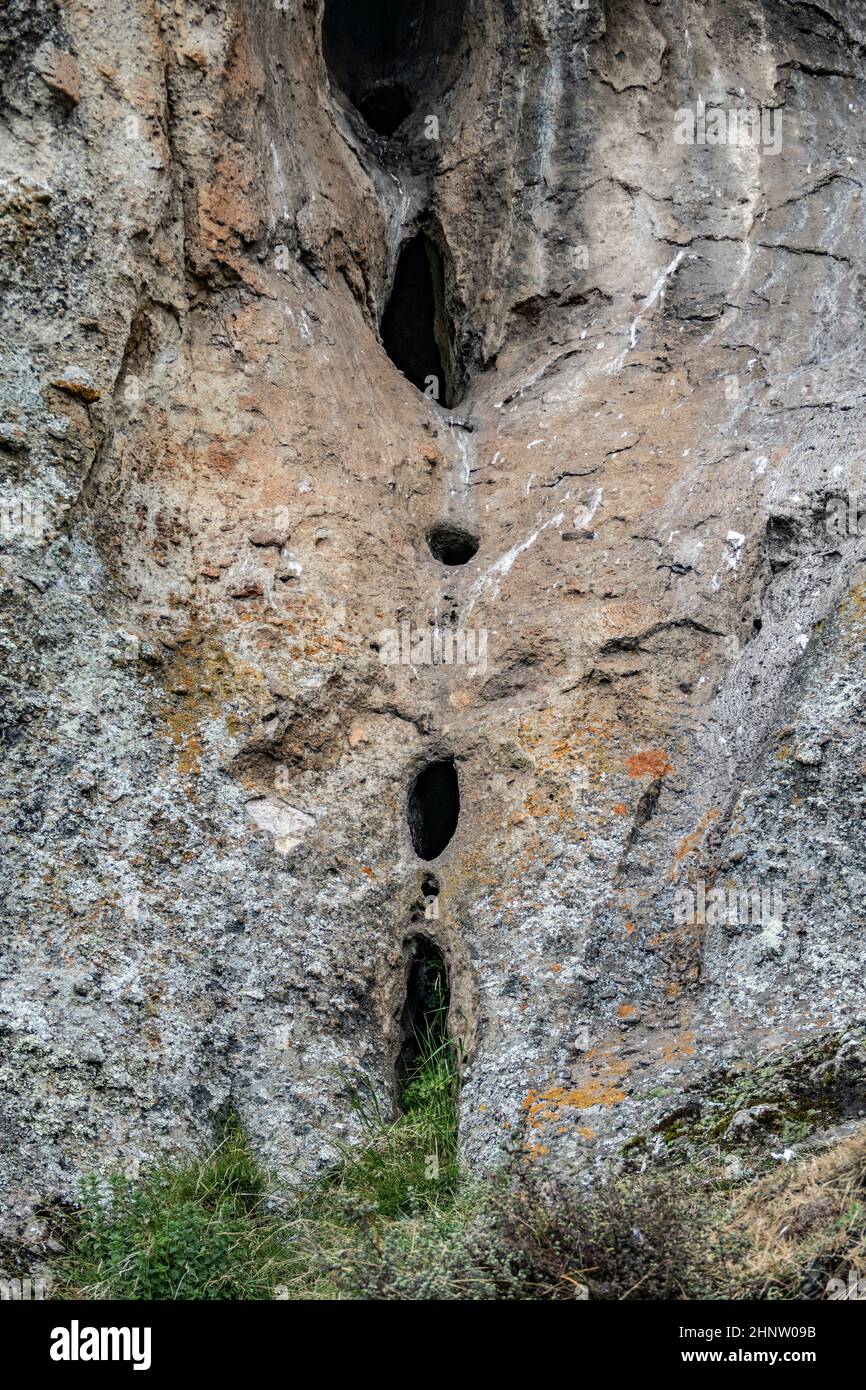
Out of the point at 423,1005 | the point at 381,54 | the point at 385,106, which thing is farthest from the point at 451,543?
the point at 381,54

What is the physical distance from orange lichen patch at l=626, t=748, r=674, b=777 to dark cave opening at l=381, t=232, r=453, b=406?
2844 millimetres

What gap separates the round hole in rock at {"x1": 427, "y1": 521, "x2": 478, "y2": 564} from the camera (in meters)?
6.95

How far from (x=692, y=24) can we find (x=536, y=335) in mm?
1875

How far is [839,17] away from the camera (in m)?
7.46

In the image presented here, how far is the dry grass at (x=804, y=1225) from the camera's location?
3.87 meters

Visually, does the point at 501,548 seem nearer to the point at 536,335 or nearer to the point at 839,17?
the point at 536,335

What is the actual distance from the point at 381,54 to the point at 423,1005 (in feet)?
18.2

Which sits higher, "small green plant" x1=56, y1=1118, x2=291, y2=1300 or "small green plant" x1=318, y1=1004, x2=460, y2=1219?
"small green plant" x1=318, y1=1004, x2=460, y2=1219

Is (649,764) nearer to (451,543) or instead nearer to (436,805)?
(436,805)

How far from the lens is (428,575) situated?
22.1ft

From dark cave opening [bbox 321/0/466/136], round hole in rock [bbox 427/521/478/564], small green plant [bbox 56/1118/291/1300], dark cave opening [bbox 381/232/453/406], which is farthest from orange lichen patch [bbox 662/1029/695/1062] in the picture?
dark cave opening [bbox 321/0/466/136]

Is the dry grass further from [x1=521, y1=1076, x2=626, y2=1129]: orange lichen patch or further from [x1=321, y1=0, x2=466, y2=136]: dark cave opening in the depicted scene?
[x1=321, y1=0, x2=466, y2=136]: dark cave opening

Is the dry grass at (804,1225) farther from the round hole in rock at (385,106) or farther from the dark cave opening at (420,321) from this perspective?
the round hole in rock at (385,106)

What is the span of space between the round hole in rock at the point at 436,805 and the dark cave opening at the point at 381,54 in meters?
4.02
